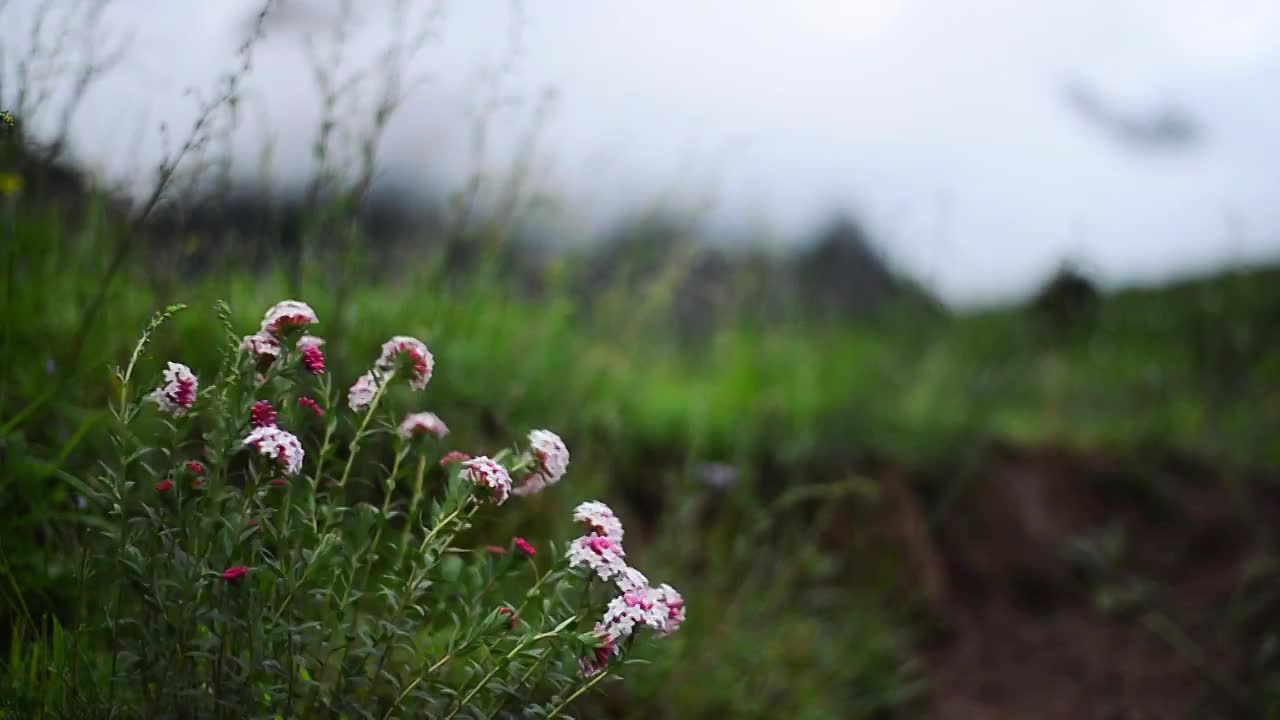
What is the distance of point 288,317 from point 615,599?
1.85 ft

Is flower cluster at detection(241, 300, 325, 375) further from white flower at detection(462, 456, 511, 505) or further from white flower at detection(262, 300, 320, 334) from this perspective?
white flower at detection(462, 456, 511, 505)

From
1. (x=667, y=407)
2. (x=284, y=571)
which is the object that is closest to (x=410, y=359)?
(x=284, y=571)

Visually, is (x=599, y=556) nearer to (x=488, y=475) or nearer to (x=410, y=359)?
(x=488, y=475)

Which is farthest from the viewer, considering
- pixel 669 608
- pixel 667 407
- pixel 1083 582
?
pixel 1083 582

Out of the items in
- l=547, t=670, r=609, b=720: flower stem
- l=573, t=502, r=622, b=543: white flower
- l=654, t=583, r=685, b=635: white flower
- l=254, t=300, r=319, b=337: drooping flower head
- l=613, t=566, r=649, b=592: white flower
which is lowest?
l=547, t=670, r=609, b=720: flower stem

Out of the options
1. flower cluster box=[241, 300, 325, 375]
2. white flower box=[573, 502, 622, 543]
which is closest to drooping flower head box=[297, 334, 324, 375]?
flower cluster box=[241, 300, 325, 375]

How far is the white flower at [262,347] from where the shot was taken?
1393 millimetres

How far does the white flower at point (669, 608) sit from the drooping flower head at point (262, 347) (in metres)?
0.60

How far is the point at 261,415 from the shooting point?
1.37 metres

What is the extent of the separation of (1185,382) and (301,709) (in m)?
5.61

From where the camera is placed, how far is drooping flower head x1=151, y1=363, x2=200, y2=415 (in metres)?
1.36

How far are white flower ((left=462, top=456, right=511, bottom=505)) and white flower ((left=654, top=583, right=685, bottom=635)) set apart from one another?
0.24m

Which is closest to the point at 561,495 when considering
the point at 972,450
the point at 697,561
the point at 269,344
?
the point at 697,561

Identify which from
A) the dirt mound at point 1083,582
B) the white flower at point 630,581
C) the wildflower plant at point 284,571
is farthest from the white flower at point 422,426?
the dirt mound at point 1083,582
